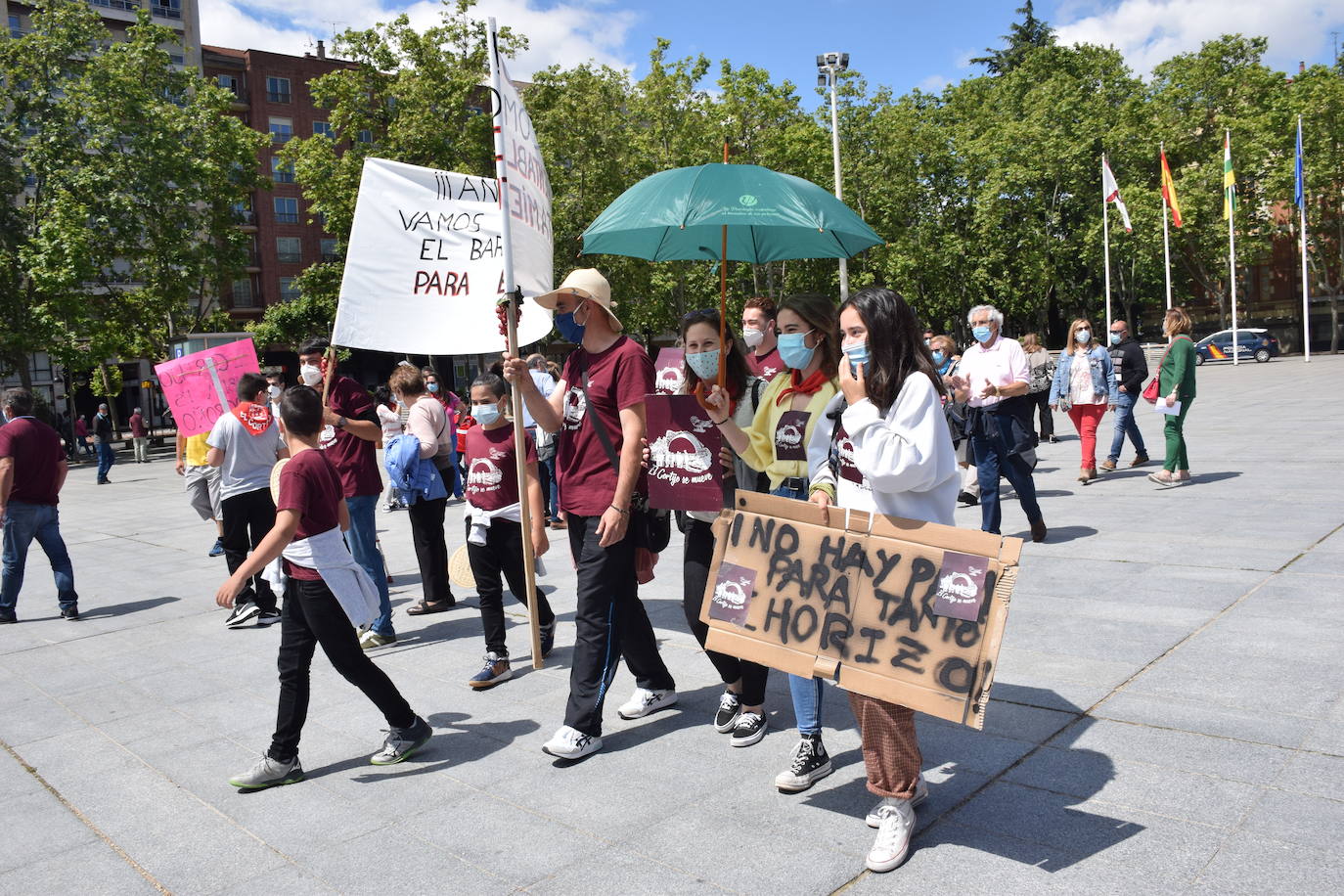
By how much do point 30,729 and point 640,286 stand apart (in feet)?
113

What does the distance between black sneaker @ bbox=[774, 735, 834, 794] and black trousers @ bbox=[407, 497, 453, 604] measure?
3.95 m

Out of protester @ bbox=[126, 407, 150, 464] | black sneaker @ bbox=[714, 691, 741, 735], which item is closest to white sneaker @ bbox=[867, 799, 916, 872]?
black sneaker @ bbox=[714, 691, 741, 735]

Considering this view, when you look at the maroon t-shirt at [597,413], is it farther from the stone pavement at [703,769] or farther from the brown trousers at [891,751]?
the brown trousers at [891,751]

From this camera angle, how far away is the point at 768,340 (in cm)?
485

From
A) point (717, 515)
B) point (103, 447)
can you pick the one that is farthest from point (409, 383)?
point (103, 447)

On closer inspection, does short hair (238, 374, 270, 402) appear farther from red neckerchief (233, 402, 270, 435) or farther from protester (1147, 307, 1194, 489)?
protester (1147, 307, 1194, 489)

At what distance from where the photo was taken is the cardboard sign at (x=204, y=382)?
8.05 meters

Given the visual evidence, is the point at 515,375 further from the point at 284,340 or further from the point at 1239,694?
the point at 284,340

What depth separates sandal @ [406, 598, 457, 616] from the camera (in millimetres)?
7268

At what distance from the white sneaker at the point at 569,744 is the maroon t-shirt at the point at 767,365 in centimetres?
180

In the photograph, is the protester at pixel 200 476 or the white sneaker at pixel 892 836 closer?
the white sneaker at pixel 892 836

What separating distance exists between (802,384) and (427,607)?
4166 mm

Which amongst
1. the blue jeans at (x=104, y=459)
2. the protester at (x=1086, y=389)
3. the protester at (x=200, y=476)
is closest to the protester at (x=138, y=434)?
the blue jeans at (x=104, y=459)

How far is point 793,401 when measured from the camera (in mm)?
4172
